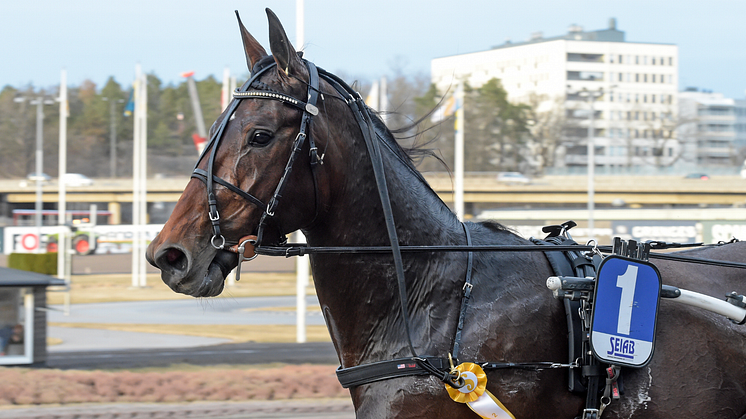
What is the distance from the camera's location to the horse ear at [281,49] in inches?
101

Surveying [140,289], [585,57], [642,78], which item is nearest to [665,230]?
[140,289]

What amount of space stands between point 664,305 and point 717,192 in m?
56.3

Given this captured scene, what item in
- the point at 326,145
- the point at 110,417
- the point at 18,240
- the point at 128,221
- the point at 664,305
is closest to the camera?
the point at 326,145

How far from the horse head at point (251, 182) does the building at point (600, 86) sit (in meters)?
50.8

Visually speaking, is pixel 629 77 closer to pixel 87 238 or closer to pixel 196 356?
pixel 87 238

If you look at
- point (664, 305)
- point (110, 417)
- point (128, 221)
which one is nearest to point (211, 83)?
point (128, 221)

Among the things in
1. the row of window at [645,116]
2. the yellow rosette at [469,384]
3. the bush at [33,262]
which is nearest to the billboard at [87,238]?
the bush at [33,262]

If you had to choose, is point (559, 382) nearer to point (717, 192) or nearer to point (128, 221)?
point (717, 192)

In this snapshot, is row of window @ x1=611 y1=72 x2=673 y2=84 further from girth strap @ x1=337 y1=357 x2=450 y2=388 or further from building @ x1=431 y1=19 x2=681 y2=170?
girth strap @ x1=337 y1=357 x2=450 y2=388

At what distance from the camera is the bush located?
21.5m

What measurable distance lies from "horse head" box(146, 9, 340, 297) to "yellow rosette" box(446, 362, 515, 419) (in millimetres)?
810

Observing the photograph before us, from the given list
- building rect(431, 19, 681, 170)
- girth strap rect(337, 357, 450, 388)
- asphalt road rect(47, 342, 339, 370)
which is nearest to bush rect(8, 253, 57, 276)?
asphalt road rect(47, 342, 339, 370)

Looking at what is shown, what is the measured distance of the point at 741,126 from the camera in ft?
340

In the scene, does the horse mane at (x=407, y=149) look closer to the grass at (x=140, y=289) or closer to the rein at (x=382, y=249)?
the rein at (x=382, y=249)
